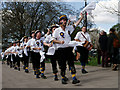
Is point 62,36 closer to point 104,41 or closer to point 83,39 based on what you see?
point 83,39

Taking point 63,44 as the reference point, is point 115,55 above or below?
below

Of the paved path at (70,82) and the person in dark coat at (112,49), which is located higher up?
the person in dark coat at (112,49)

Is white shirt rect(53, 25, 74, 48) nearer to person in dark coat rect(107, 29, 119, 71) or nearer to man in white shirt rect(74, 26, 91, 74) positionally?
man in white shirt rect(74, 26, 91, 74)

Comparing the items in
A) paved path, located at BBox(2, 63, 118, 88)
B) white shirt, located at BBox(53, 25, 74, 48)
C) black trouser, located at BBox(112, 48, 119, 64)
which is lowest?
paved path, located at BBox(2, 63, 118, 88)

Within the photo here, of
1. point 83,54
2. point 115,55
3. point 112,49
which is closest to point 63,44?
point 83,54

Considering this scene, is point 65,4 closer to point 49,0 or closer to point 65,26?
point 49,0

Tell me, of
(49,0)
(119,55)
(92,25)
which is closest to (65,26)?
(119,55)

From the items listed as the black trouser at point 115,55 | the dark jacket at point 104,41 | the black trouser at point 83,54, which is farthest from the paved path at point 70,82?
the dark jacket at point 104,41

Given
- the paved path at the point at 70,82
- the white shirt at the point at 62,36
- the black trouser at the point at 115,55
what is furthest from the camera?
the black trouser at the point at 115,55

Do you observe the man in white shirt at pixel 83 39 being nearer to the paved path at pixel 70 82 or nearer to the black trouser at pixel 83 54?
the black trouser at pixel 83 54

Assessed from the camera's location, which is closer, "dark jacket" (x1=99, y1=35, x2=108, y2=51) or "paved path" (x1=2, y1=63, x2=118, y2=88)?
"paved path" (x1=2, y1=63, x2=118, y2=88)

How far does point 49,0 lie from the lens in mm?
29016

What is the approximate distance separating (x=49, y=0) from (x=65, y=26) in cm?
2244

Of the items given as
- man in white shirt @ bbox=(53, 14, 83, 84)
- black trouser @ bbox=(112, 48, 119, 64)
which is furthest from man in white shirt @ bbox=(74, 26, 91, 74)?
man in white shirt @ bbox=(53, 14, 83, 84)
